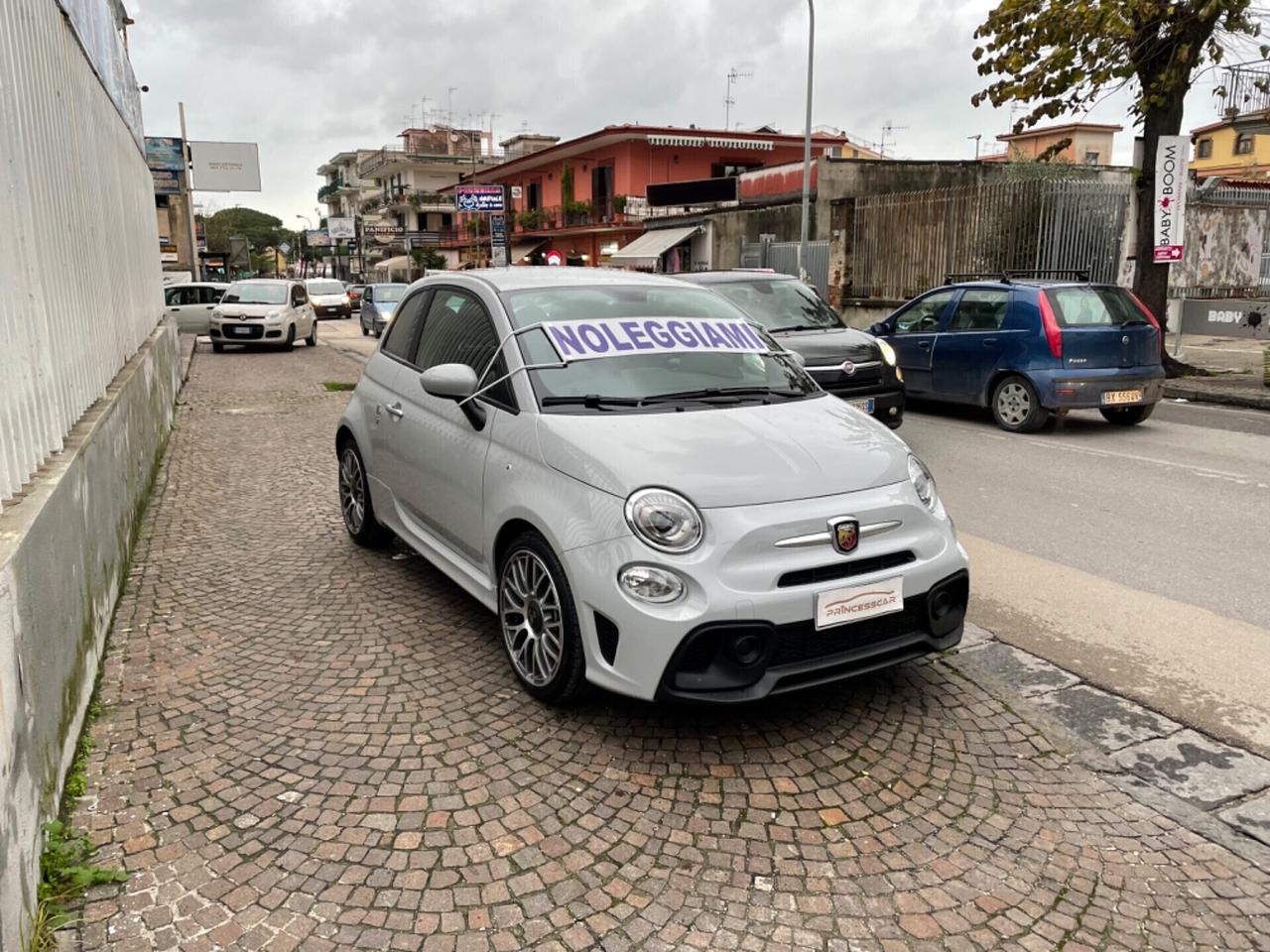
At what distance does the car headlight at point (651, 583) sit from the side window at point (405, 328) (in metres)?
2.56

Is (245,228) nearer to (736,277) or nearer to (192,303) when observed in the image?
(192,303)

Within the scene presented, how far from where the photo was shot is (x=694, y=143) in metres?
41.6

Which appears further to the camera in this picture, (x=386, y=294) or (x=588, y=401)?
(x=386, y=294)

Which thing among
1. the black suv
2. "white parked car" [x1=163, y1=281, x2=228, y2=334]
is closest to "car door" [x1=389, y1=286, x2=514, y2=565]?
the black suv

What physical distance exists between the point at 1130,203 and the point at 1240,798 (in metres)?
17.1

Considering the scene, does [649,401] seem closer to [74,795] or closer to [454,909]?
[454,909]

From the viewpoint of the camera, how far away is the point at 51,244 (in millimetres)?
4641

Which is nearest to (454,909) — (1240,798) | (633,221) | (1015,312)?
(1240,798)

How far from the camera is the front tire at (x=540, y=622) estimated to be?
139 inches

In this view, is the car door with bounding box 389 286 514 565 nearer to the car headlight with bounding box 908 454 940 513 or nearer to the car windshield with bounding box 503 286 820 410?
the car windshield with bounding box 503 286 820 410

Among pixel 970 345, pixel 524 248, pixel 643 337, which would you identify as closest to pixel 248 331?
pixel 970 345

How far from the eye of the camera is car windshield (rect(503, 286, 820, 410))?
411cm

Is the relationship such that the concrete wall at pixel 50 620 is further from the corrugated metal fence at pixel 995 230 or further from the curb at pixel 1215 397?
the corrugated metal fence at pixel 995 230

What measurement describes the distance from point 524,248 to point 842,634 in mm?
50414
